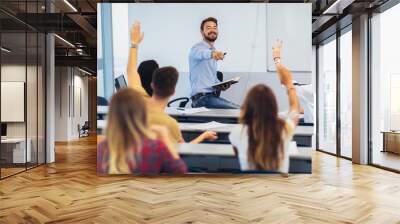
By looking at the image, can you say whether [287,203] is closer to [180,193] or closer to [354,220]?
[354,220]

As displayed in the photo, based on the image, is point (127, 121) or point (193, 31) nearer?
point (127, 121)

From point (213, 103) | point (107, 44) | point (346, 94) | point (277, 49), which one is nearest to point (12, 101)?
point (107, 44)

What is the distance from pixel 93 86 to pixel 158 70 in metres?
15.7

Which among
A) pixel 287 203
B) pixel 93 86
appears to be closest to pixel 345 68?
pixel 287 203

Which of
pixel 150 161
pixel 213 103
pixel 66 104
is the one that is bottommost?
pixel 150 161

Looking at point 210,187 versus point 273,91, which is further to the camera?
point 273,91

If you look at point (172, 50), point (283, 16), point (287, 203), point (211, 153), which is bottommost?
point (287, 203)

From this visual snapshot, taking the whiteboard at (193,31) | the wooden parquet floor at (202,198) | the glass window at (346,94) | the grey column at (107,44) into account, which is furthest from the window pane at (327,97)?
the grey column at (107,44)

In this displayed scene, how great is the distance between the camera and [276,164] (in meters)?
5.98

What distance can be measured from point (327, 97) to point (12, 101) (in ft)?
25.1

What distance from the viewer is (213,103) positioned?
601cm

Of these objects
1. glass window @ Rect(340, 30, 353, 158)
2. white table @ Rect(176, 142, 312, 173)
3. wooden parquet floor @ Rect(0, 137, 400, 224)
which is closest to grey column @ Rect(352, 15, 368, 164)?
glass window @ Rect(340, 30, 353, 158)

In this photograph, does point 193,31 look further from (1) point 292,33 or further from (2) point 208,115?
(1) point 292,33

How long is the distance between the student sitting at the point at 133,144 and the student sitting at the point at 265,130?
104 cm
